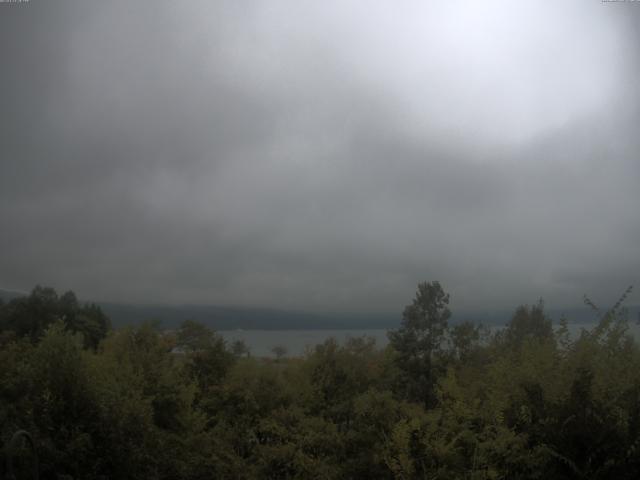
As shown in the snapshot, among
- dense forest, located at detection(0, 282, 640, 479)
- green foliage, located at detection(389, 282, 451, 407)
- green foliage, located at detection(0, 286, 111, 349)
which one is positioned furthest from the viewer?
green foliage, located at detection(0, 286, 111, 349)

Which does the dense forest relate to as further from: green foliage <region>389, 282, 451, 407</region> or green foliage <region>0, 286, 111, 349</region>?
green foliage <region>0, 286, 111, 349</region>

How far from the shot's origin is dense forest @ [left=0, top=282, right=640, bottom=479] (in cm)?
1180

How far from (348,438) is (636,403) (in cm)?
675

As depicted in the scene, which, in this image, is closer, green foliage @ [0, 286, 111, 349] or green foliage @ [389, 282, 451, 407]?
green foliage @ [389, 282, 451, 407]

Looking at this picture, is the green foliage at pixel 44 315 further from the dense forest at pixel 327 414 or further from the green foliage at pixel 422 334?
the green foliage at pixel 422 334

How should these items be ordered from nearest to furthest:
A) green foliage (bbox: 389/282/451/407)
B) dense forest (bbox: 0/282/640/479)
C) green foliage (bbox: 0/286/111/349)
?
dense forest (bbox: 0/282/640/479), green foliage (bbox: 389/282/451/407), green foliage (bbox: 0/286/111/349)

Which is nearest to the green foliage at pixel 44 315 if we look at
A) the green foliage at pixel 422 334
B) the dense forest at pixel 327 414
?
the dense forest at pixel 327 414

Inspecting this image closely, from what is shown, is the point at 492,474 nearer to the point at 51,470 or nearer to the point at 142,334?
the point at 51,470

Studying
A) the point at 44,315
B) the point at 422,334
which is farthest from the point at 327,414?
the point at 44,315

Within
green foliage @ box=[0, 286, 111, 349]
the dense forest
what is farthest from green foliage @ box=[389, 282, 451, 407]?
green foliage @ box=[0, 286, 111, 349]

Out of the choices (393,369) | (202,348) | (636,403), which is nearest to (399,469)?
(636,403)

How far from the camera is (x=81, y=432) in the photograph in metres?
12.5

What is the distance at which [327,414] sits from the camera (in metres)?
18.4

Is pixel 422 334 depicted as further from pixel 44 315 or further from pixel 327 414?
pixel 44 315
